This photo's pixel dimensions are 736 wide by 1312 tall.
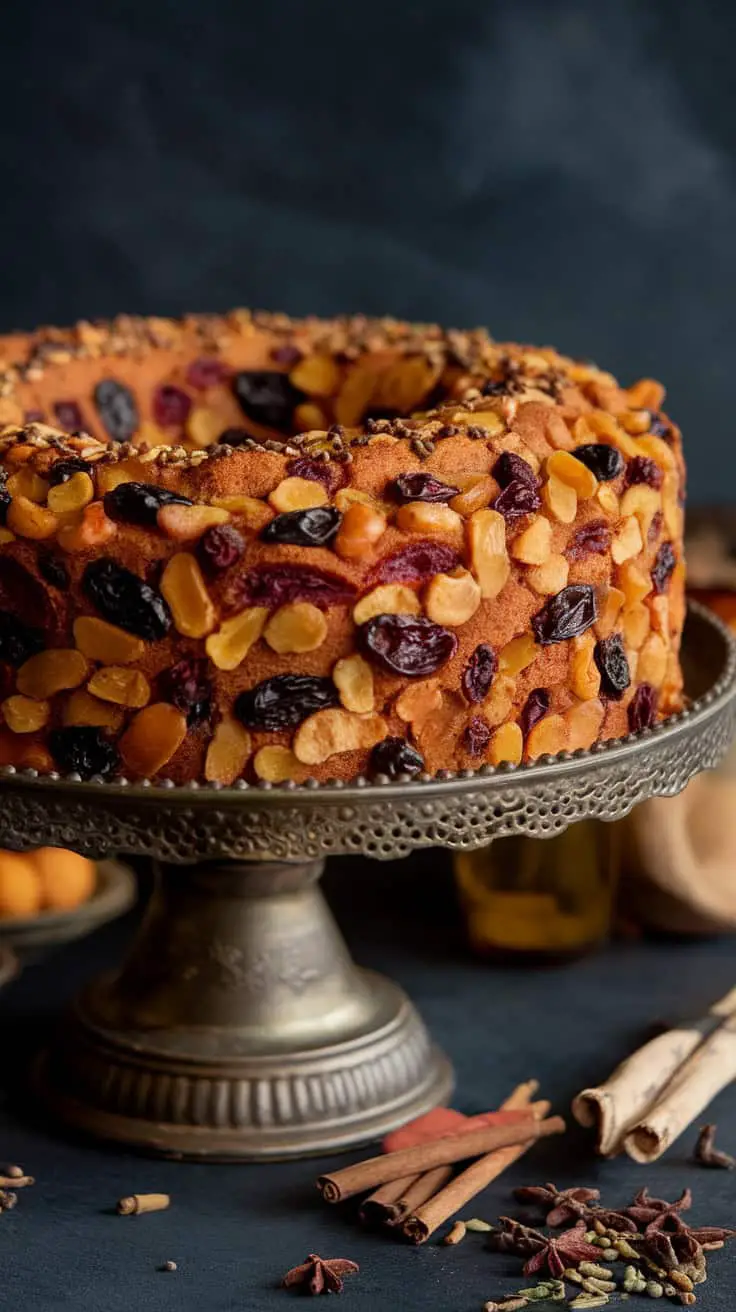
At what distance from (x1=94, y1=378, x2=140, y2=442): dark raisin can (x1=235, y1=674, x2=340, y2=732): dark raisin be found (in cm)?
62

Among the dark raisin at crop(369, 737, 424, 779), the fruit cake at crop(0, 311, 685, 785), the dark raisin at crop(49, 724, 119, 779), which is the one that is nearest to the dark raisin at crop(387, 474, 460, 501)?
the fruit cake at crop(0, 311, 685, 785)

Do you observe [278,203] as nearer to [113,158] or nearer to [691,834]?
[113,158]

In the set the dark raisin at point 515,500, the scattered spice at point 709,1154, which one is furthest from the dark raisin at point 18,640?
the scattered spice at point 709,1154

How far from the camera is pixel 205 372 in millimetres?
2461

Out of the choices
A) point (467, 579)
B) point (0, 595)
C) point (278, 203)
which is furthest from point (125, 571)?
point (278, 203)

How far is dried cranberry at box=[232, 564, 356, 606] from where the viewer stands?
5.95 ft

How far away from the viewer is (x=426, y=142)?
315cm

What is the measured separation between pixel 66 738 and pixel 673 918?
1001 mm

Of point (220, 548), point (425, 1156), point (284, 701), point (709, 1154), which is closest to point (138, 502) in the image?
point (220, 548)

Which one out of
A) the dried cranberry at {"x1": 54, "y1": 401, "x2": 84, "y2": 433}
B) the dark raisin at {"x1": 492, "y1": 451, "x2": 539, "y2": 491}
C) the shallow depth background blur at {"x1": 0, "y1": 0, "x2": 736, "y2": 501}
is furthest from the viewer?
the shallow depth background blur at {"x1": 0, "y1": 0, "x2": 736, "y2": 501}

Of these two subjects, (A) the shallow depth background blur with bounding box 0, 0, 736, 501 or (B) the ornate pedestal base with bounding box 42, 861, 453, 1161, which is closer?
(B) the ornate pedestal base with bounding box 42, 861, 453, 1161

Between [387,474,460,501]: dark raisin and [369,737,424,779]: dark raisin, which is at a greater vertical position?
[387,474,460,501]: dark raisin

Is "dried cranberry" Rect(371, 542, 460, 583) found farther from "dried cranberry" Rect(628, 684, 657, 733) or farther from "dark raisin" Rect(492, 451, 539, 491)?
"dried cranberry" Rect(628, 684, 657, 733)

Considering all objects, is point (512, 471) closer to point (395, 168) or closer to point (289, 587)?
point (289, 587)
